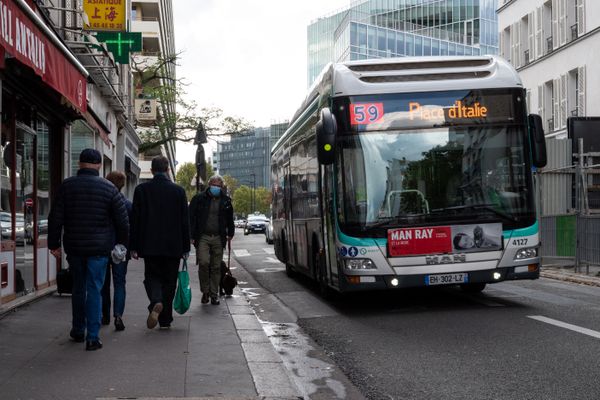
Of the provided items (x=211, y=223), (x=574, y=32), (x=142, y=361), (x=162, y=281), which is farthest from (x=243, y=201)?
(x=142, y=361)

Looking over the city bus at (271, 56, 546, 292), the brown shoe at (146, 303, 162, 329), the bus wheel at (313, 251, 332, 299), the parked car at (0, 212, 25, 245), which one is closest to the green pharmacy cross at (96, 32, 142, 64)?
the parked car at (0, 212, 25, 245)

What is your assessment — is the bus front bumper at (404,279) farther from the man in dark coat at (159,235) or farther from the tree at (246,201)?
the tree at (246,201)

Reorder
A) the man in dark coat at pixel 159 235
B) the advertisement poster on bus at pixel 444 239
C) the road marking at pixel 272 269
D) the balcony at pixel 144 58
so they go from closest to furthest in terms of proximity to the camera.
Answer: the man in dark coat at pixel 159 235
the advertisement poster on bus at pixel 444 239
the road marking at pixel 272 269
the balcony at pixel 144 58

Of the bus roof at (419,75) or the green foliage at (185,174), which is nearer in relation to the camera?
the bus roof at (419,75)

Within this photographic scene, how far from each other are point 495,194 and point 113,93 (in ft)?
49.0

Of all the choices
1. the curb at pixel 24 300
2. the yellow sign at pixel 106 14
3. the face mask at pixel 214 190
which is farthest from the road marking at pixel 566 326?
the yellow sign at pixel 106 14

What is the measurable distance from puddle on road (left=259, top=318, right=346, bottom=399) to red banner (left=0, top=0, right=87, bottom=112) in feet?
12.2

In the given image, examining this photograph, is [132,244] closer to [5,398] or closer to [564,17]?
[5,398]

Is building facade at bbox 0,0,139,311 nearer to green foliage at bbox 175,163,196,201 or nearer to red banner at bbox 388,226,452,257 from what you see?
red banner at bbox 388,226,452,257

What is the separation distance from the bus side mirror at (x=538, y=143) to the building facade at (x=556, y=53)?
19.0 meters

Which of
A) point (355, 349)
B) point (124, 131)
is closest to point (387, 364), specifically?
point (355, 349)

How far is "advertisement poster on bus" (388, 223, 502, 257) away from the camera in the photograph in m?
10.4

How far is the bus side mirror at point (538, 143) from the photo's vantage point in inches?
418

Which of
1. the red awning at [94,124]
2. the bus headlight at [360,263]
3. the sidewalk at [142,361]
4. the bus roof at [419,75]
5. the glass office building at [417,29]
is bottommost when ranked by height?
the sidewalk at [142,361]
